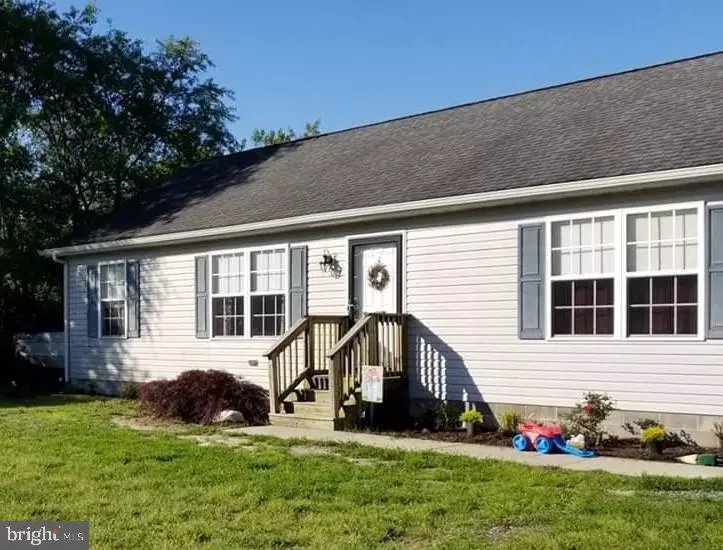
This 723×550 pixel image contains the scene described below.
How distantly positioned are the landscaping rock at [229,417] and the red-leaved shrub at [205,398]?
9 centimetres

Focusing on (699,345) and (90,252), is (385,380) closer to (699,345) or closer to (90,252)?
(699,345)

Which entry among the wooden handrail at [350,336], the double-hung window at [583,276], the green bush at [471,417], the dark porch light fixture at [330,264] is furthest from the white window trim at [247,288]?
the double-hung window at [583,276]

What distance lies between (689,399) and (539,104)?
19.4 ft

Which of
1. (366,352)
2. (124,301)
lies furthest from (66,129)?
(366,352)

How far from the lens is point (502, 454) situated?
884 centimetres

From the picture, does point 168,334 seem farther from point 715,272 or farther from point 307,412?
point 715,272

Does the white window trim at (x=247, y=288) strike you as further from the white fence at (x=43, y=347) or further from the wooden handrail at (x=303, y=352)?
the white fence at (x=43, y=347)

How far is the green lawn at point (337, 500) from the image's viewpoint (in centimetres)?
536

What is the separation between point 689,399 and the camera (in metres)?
9.05

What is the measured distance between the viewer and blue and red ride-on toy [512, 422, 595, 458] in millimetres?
8867

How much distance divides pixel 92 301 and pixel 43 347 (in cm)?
246

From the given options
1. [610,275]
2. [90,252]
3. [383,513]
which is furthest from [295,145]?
[383,513]

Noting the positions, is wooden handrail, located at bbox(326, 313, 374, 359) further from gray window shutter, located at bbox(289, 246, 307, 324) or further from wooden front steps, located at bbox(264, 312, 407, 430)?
Answer: gray window shutter, located at bbox(289, 246, 307, 324)

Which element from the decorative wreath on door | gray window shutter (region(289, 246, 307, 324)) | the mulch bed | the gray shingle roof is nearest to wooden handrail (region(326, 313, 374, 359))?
the decorative wreath on door
